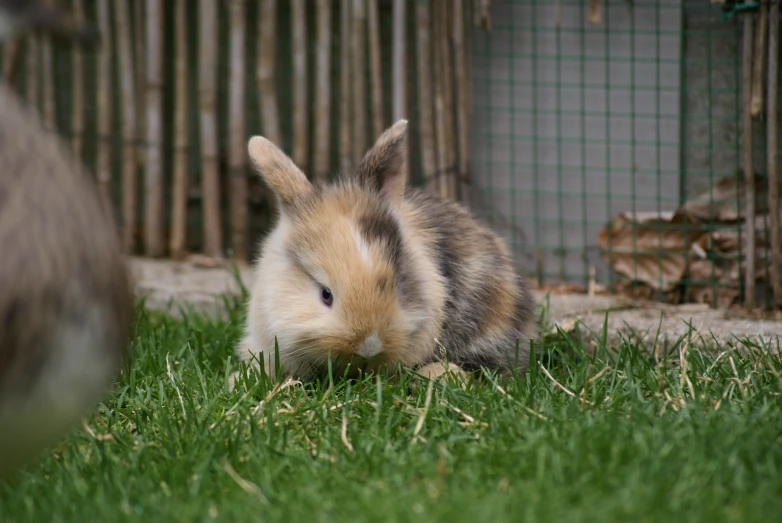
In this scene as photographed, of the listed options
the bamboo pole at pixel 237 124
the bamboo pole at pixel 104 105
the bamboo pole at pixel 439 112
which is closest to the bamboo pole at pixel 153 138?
the bamboo pole at pixel 104 105

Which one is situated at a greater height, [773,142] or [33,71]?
[33,71]

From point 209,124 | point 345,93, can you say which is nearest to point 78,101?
point 209,124

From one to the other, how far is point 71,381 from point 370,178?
153 cm

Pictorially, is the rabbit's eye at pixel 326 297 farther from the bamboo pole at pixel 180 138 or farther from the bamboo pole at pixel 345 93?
the bamboo pole at pixel 180 138

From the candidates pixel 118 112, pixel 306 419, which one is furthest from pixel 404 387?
pixel 118 112

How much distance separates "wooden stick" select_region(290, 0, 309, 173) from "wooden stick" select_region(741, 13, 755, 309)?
2.47 meters

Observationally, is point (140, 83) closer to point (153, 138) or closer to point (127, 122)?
point (127, 122)

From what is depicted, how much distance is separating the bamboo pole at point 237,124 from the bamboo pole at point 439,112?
118 centimetres

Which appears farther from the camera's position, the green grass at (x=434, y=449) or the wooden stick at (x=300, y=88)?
the wooden stick at (x=300, y=88)

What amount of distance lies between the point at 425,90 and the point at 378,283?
2487 millimetres

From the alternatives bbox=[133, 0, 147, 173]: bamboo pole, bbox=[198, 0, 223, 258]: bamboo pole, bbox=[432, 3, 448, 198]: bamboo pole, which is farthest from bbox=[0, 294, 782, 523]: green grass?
bbox=[133, 0, 147, 173]: bamboo pole

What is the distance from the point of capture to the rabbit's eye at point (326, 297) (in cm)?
320

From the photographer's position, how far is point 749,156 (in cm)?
469

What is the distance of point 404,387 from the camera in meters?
3.20
